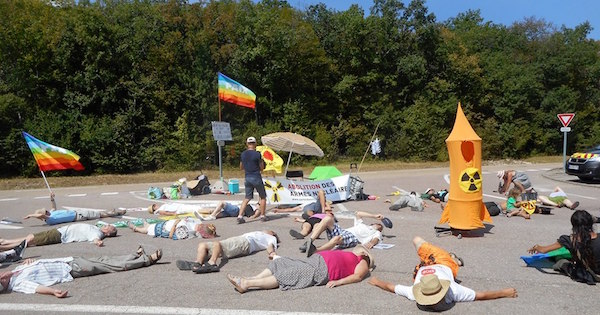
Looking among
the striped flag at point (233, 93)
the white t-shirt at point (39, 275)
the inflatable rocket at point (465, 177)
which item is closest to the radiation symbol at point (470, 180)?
the inflatable rocket at point (465, 177)

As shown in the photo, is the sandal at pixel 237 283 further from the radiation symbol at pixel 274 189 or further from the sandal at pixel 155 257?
the radiation symbol at pixel 274 189

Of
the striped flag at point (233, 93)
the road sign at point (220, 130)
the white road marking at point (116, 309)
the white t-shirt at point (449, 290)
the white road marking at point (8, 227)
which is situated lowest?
the white road marking at point (8, 227)

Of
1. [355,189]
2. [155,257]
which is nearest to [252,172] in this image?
[155,257]

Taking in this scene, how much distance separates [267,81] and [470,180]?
81.9ft

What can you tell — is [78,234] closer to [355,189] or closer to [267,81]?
[355,189]

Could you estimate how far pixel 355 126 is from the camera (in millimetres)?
35000

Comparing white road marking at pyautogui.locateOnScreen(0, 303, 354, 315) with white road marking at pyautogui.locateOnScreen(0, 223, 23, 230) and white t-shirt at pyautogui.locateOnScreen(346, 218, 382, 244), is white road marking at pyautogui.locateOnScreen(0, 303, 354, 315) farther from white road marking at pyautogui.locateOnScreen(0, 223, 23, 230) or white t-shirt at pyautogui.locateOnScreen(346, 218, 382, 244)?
white road marking at pyautogui.locateOnScreen(0, 223, 23, 230)

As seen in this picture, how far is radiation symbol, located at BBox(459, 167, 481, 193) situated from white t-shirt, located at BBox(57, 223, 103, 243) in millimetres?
6851

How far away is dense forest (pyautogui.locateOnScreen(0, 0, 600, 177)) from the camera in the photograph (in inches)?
1107

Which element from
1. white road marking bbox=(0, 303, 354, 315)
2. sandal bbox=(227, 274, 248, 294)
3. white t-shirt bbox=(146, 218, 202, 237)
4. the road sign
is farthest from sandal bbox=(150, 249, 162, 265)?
the road sign

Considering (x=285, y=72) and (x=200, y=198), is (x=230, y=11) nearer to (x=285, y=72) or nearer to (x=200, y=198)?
(x=285, y=72)

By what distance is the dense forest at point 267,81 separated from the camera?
92.3ft

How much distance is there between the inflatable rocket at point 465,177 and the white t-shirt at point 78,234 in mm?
6716

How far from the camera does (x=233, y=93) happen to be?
1775cm
